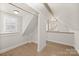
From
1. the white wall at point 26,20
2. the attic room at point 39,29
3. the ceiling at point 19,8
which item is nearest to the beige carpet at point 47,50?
the attic room at point 39,29

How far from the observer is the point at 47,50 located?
55.5 inches

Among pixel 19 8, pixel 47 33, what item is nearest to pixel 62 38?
pixel 47 33

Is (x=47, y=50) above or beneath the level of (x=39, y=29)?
beneath

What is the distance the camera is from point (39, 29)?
4.67ft

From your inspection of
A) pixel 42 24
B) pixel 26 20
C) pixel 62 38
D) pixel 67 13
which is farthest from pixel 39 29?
pixel 67 13

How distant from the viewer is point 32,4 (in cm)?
136

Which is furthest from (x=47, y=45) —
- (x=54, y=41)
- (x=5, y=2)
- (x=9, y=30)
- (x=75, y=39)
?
(x=5, y=2)

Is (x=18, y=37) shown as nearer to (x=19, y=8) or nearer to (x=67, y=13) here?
(x=19, y=8)

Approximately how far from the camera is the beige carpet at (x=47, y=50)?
1.36 m

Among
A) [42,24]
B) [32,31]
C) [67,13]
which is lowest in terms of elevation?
[32,31]

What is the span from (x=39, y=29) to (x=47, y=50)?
338 millimetres

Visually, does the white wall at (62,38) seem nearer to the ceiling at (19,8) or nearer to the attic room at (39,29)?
the attic room at (39,29)

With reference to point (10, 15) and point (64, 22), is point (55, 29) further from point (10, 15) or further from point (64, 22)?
point (10, 15)

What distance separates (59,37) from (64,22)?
237 millimetres
